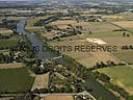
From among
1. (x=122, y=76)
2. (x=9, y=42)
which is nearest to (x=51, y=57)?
(x=9, y=42)

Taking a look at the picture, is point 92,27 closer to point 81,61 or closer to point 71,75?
point 81,61

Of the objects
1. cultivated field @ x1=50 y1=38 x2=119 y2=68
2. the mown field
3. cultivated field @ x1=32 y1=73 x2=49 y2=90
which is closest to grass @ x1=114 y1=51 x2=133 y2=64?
→ the mown field

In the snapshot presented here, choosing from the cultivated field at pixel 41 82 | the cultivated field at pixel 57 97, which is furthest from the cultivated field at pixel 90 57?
the cultivated field at pixel 57 97

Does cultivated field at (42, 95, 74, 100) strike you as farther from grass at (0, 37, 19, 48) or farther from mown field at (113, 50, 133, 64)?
grass at (0, 37, 19, 48)

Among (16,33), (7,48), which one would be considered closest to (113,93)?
(7,48)

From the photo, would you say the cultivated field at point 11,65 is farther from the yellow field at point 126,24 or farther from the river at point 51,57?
the yellow field at point 126,24
